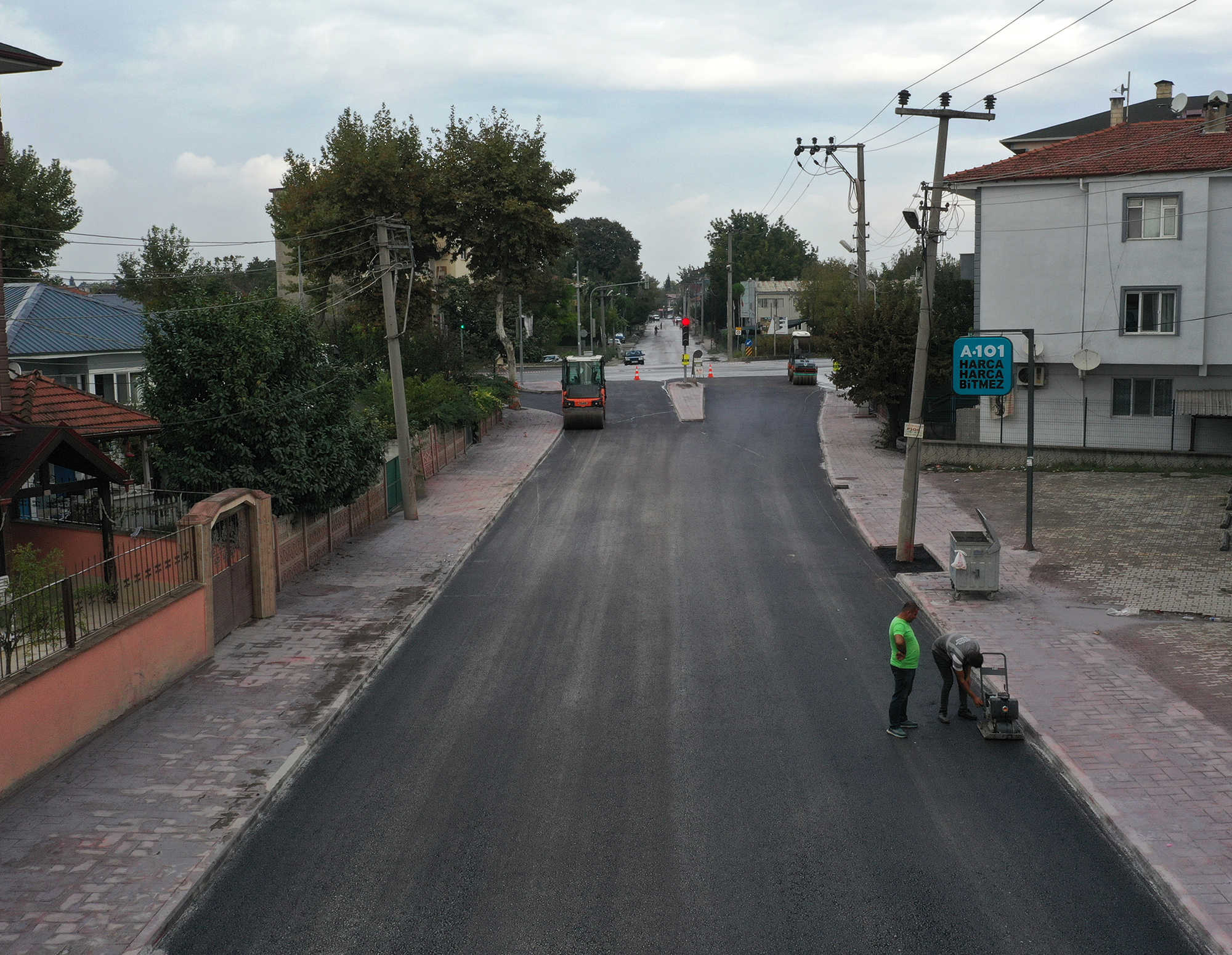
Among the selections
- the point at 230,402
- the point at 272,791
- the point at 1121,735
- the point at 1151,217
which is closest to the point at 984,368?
the point at 1151,217

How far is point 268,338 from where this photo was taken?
1975cm

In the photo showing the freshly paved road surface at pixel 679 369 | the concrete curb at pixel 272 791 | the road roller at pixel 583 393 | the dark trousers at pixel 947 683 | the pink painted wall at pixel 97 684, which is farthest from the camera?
the freshly paved road surface at pixel 679 369

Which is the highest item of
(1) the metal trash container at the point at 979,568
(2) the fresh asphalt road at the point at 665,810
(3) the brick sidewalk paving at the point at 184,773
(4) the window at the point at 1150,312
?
(4) the window at the point at 1150,312

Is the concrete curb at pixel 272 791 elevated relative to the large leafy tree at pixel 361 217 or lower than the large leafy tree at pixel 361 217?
lower

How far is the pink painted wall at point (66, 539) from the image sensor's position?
1856 centimetres

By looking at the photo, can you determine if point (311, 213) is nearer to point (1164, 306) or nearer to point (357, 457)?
point (357, 457)

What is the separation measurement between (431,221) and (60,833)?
37862 mm

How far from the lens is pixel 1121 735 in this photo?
464 inches

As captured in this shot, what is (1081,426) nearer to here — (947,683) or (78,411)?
(947,683)

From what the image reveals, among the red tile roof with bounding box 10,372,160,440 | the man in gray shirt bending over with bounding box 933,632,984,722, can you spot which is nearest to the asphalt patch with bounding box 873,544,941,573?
the man in gray shirt bending over with bounding box 933,632,984,722

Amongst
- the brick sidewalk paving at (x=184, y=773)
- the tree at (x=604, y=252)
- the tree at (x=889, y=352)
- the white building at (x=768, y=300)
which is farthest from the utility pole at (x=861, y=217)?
the tree at (x=604, y=252)

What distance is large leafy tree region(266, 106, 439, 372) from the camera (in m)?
43.2

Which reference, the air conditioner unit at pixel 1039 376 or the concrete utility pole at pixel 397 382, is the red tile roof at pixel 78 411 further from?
the air conditioner unit at pixel 1039 376

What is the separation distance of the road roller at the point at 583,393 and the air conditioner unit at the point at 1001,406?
48.6 feet
